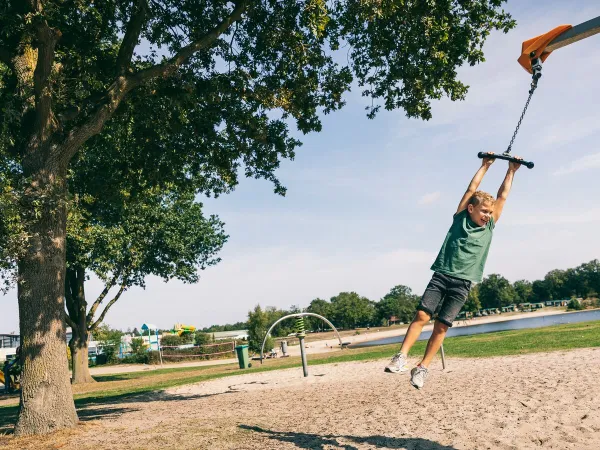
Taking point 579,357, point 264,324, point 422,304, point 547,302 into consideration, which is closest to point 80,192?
point 422,304

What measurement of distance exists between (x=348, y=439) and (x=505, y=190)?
12.4 feet

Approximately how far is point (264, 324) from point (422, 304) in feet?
108

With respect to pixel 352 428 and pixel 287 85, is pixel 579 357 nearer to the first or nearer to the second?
pixel 352 428

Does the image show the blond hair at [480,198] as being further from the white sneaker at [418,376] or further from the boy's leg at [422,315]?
the white sneaker at [418,376]

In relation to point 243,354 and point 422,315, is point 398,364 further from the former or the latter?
point 243,354

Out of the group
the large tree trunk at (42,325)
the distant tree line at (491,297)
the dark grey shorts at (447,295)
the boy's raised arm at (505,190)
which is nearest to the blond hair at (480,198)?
the boy's raised arm at (505,190)

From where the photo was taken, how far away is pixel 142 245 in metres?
26.6

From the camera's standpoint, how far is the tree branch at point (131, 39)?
10.6 m

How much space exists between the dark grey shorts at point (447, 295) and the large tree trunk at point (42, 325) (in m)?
6.72

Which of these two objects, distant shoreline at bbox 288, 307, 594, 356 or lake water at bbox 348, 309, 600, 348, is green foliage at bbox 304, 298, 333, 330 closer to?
distant shoreline at bbox 288, 307, 594, 356

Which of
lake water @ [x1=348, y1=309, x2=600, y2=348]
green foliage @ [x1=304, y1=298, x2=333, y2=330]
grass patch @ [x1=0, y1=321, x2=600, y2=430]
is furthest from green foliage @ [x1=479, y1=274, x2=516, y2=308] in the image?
grass patch @ [x1=0, y1=321, x2=600, y2=430]

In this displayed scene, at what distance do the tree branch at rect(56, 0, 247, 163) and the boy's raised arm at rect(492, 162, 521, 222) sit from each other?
22.8ft

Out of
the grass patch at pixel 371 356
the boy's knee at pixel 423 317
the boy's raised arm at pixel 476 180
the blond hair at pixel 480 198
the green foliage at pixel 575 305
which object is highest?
the boy's raised arm at pixel 476 180

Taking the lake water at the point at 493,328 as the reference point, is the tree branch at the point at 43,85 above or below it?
above
